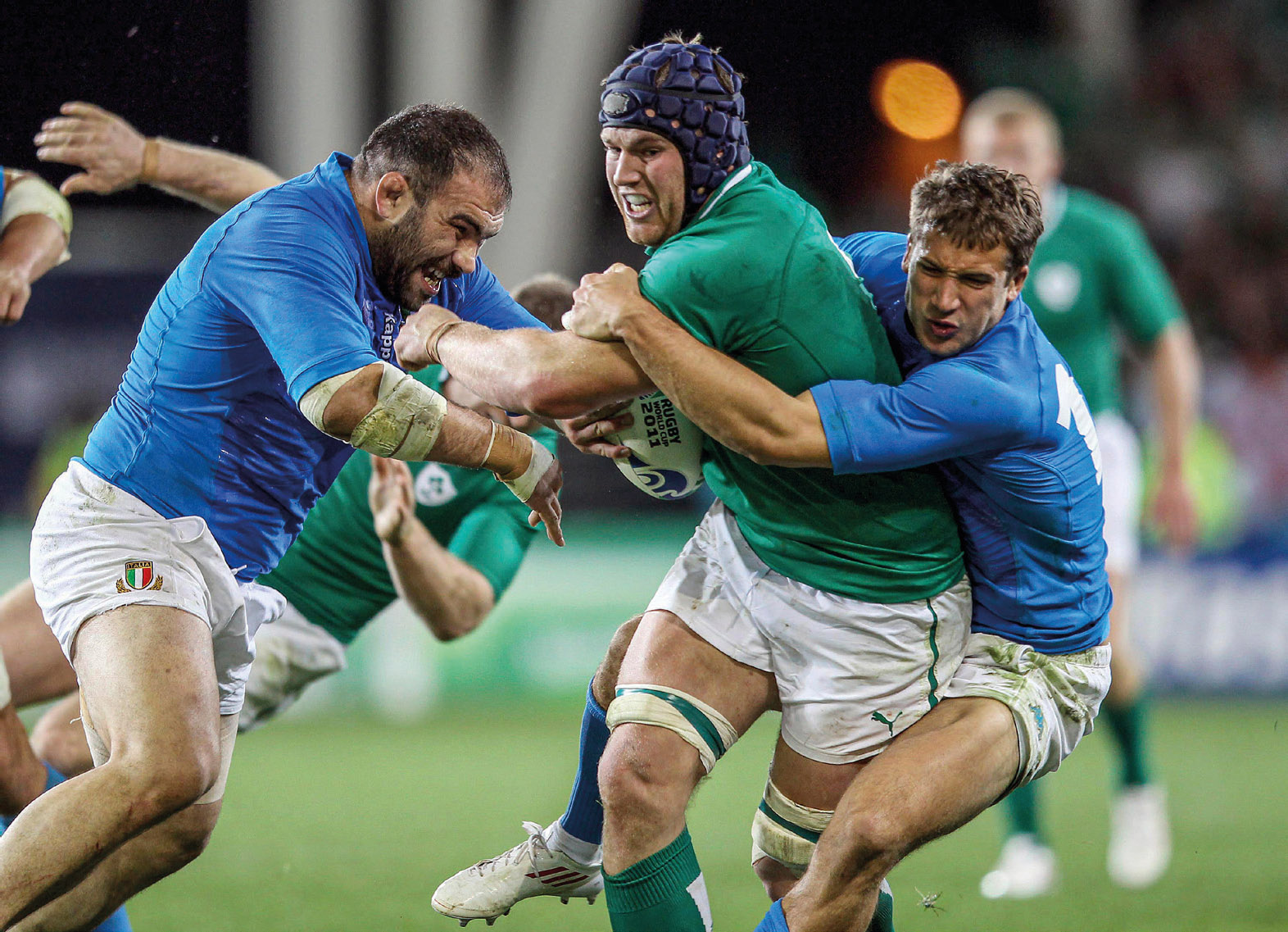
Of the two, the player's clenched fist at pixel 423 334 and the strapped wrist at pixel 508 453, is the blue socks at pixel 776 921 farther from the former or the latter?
the player's clenched fist at pixel 423 334

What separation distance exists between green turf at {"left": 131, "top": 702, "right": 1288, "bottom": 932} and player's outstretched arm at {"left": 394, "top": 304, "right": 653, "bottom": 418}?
2138mm

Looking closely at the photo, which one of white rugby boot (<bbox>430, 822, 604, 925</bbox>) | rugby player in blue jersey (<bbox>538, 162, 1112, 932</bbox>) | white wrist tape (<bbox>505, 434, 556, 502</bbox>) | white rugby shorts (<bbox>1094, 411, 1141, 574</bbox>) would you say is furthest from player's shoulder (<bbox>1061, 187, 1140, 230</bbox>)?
white rugby boot (<bbox>430, 822, 604, 925</bbox>)

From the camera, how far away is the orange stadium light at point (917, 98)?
43.1 ft

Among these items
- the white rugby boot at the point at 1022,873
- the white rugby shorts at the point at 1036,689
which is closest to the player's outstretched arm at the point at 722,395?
the white rugby shorts at the point at 1036,689

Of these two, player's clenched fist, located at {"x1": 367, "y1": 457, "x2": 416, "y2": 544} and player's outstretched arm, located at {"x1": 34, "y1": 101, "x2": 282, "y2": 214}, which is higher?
player's outstretched arm, located at {"x1": 34, "y1": 101, "x2": 282, "y2": 214}

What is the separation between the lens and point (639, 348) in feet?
10.8

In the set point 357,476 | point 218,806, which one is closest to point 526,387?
point 218,806

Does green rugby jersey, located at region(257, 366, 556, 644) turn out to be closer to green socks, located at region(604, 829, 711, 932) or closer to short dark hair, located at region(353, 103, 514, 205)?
short dark hair, located at region(353, 103, 514, 205)

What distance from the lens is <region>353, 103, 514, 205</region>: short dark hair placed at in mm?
3508

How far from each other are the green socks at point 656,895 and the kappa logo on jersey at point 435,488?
6.61 ft

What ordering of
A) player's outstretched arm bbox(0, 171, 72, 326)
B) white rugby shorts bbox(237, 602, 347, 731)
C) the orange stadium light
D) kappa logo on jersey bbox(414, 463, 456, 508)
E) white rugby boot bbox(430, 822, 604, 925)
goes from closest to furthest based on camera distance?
white rugby boot bbox(430, 822, 604, 925) → player's outstretched arm bbox(0, 171, 72, 326) → white rugby shorts bbox(237, 602, 347, 731) → kappa logo on jersey bbox(414, 463, 456, 508) → the orange stadium light

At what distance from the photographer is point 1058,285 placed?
6.22 metres

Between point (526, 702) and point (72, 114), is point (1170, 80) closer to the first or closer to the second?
point (526, 702)

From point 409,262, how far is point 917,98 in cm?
1061
